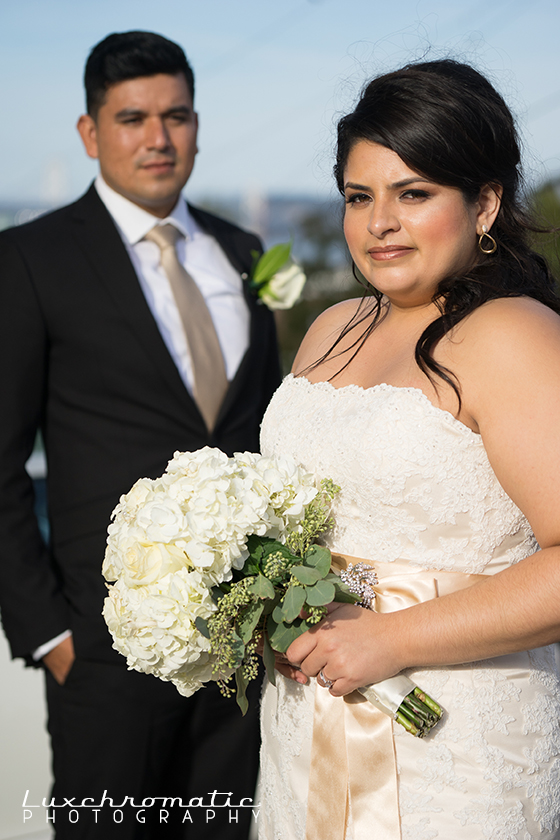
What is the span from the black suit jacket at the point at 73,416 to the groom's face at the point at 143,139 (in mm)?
362

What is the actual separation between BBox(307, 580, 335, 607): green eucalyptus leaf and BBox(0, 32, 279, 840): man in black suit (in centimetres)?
150

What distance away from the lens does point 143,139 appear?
343 centimetres

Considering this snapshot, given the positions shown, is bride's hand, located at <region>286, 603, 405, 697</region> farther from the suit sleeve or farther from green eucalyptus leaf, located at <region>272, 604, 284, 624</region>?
the suit sleeve

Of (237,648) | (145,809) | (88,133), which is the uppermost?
(88,133)

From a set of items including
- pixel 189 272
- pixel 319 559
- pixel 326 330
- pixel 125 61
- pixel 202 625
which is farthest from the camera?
pixel 189 272

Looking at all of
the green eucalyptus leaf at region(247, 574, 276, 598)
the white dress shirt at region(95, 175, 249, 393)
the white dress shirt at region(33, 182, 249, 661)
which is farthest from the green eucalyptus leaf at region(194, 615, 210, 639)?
the white dress shirt at region(95, 175, 249, 393)

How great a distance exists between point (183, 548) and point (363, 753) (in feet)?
2.57

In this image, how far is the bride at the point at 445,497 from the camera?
192 centimetres

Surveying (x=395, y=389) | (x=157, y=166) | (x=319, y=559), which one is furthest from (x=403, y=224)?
(x=157, y=166)

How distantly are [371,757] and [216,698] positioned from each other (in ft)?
4.47

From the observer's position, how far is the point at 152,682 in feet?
10.5

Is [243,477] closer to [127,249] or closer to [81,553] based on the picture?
[81,553]

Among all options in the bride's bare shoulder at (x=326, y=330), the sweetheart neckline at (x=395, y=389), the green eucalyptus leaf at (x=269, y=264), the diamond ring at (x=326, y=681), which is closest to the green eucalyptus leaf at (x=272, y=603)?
the diamond ring at (x=326, y=681)

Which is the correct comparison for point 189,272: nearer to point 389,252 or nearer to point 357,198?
point 357,198
